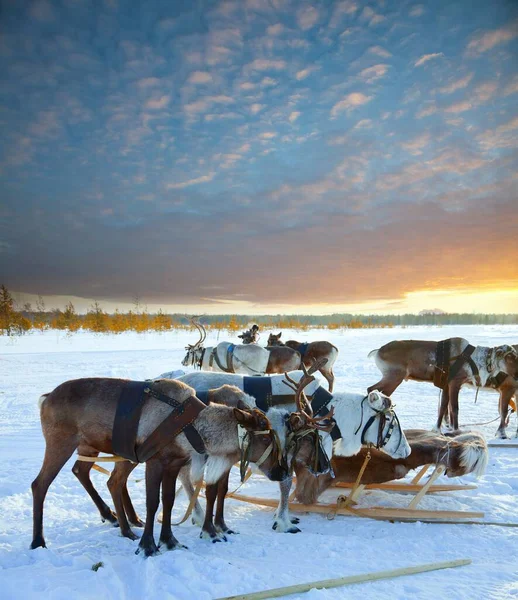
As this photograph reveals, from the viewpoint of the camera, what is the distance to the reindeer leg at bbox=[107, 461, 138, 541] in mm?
4758

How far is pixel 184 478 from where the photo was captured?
16.8 feet

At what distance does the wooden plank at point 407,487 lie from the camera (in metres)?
5.90

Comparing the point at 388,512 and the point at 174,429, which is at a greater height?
the point at 174,429

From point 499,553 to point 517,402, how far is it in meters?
6.36

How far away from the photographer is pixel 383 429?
223 inches

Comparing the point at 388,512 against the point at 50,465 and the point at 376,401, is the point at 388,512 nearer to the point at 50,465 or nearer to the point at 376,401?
the point at 376,401

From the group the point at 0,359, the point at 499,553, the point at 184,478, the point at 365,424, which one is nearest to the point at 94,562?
the point at 184,478

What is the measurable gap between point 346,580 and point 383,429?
2.24 metres

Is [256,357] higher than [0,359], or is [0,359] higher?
[256,357]

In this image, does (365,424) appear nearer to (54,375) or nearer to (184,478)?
(184,478)

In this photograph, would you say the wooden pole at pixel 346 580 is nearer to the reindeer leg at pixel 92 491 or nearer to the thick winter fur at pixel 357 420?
the thick winter fur at pixel 357 420

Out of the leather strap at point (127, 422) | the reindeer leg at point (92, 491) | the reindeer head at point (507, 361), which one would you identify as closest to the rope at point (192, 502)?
the reindeer leg at point (92, 491)

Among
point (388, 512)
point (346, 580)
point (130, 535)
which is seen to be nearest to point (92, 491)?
point (130, 535)

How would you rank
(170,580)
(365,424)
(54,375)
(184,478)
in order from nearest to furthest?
(170,580) < (184,478) < (365,424) < (54,375)
